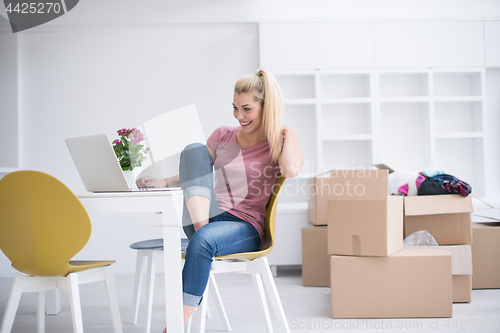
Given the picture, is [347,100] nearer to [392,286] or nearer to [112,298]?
[392,286]

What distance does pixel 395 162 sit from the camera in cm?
328

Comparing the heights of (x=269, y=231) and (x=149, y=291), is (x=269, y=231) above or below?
above

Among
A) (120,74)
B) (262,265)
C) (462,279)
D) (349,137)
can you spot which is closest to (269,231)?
(262,265)

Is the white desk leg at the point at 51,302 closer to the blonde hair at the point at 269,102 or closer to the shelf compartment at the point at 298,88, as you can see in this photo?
the blonde hair at the point at 269,102

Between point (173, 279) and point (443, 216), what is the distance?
162cm

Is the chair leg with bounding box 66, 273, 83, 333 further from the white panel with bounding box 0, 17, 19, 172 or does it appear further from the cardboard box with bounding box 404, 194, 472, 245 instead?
the white panel with bounding box 0, 17, 19, 172

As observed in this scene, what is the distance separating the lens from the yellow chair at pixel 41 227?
1227mm

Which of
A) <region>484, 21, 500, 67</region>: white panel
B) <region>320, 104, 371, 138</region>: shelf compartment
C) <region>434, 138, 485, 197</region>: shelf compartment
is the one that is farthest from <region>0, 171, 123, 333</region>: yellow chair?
<region>484, 21, 500, 67</region>: white panel

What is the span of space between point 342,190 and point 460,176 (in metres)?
1.93

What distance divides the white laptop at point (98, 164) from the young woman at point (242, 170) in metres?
0.14

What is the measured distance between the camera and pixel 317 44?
121 inches

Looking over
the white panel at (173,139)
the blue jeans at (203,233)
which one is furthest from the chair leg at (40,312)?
the white panel at (173,139)

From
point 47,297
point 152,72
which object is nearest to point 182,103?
point 152,72

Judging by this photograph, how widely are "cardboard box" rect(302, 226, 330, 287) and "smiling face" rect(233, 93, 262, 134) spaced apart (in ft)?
4.26
